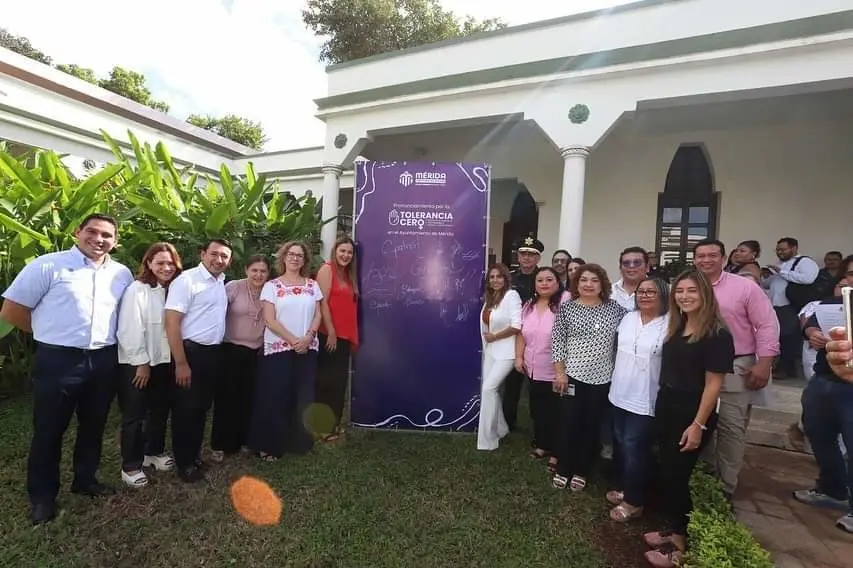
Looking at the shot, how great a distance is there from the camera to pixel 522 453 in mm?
4035

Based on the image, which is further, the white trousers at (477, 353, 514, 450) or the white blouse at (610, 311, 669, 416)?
the white trousers at (477, 353, 514, 450)

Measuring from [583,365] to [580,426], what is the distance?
467 mm

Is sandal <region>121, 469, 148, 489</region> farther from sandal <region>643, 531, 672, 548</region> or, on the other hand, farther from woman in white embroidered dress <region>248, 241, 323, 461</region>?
sandal <region>643, 531, 672, 548</region>

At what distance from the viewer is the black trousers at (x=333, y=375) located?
408 centimetres

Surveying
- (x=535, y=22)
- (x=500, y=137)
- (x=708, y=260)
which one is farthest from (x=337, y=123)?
(x=708, y=260)

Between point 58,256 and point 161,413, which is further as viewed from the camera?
point 161,413

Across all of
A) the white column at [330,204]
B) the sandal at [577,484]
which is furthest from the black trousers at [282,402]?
the white column at [330,204]

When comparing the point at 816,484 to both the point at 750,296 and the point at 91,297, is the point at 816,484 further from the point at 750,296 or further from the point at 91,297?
the point at 91,297

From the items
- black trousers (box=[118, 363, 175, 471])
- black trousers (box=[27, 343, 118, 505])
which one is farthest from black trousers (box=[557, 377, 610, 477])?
black trousers (box=[27, 343, 118, 505])

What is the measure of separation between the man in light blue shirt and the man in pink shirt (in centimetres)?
385

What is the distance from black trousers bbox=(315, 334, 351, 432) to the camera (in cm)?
408

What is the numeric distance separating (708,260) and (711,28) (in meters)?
4.39

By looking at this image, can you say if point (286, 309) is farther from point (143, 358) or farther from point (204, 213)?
point (204, 213)

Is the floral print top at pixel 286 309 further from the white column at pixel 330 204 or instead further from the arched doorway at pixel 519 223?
the arched doorway at pixel 519 223
